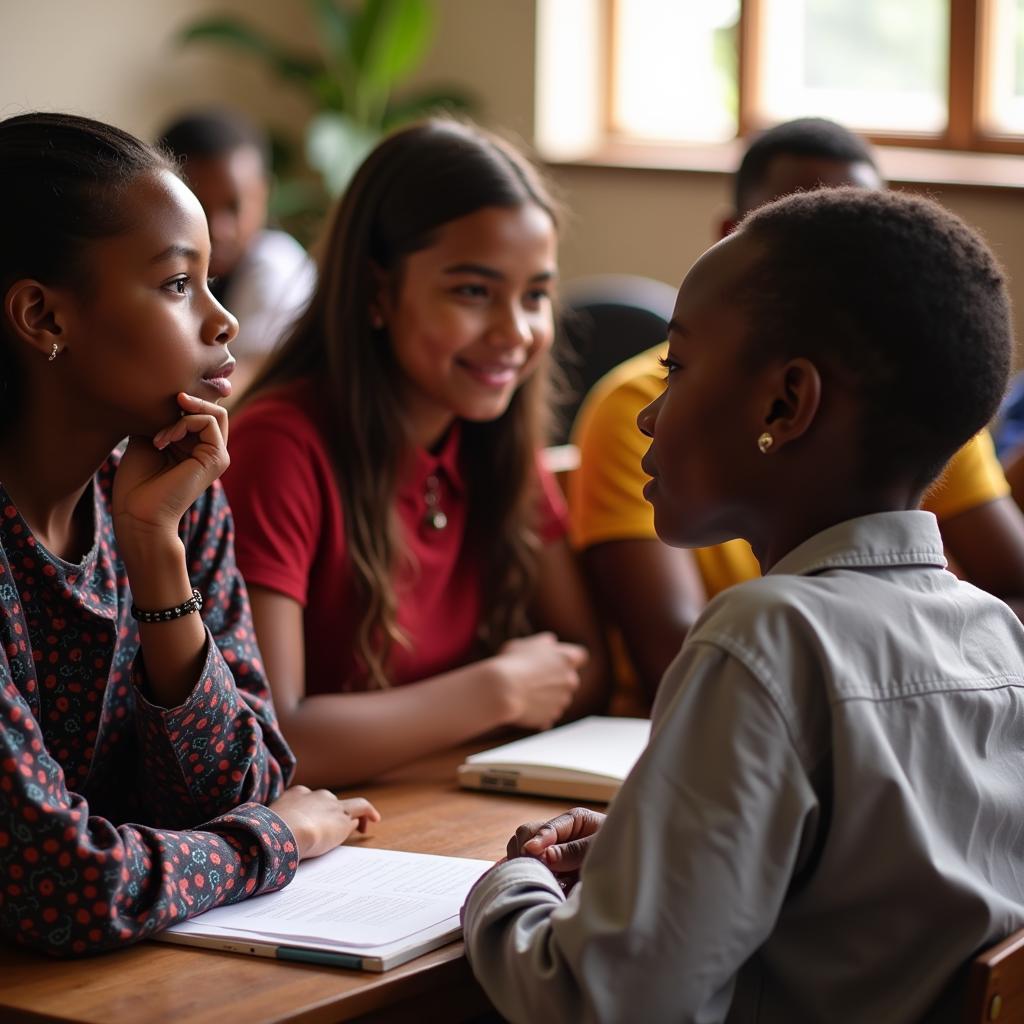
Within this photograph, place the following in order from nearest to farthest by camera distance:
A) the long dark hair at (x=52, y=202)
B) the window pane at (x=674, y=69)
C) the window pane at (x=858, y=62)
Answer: the long dark hair at (x=52, y=202)
the window pane at (x=858, y=62)
the window pane at (x=674, y=69)

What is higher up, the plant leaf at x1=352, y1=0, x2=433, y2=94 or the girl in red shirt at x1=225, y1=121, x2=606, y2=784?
the plant leaf at x1=352, y1=0, x2=433, y2=94

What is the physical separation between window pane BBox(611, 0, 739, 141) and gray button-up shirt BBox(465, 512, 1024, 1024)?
13.3 feet

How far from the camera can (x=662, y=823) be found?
36.2 inches

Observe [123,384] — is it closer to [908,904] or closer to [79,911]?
[79,911]

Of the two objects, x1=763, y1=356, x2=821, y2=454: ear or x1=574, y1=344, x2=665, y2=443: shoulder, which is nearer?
x1=763, y1=356, x2=821, y2=454: ear

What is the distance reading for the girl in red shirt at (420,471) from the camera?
1.74 meters

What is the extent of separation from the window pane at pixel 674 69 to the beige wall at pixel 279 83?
0.32 metres

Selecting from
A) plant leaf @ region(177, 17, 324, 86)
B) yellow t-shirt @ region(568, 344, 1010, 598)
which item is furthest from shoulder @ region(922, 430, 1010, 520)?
plant leaf @ region(177, 17, 324, 86)

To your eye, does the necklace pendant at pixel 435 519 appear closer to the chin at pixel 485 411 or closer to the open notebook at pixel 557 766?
the chin at pixel 485 411

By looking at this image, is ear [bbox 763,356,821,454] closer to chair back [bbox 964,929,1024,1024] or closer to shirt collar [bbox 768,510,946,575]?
shirt collar [bbox 768,510,946,575]

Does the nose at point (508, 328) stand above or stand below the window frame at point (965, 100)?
below

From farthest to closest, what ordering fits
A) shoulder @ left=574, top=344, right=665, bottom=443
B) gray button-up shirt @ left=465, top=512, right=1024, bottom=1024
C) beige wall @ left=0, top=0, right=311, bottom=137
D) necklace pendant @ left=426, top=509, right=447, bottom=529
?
beige wall @ left=0, top=0, right=311, bottom=137 → shoulder @ left=574, top=344, right=665, bottom=443 → necklace pendant @ left=426, top=509, right=447, bottom=529 → gray button-up shirt @ left=465, top=512, right=1024, bottom=1024

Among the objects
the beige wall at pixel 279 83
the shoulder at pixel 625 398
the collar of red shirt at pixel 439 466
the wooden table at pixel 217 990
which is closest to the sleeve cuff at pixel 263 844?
the wooden table at pixel 217 990

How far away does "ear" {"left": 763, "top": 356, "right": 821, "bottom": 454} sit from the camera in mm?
989
